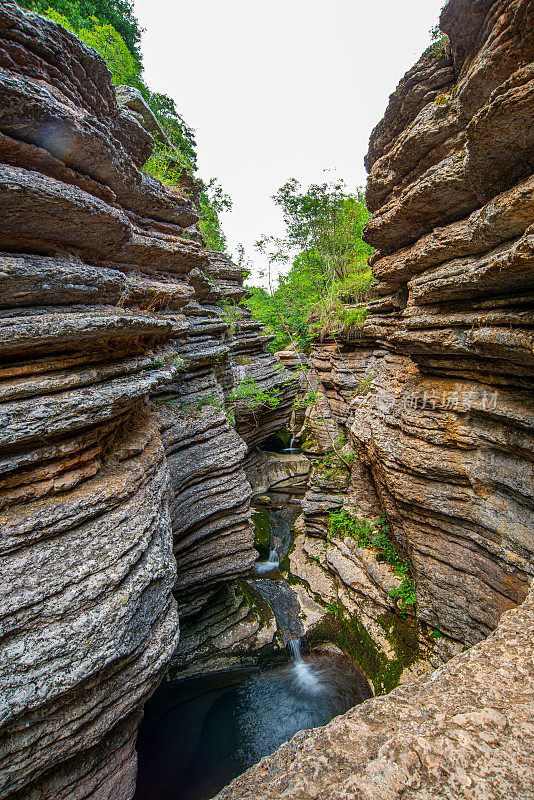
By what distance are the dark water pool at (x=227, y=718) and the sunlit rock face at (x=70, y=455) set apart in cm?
315

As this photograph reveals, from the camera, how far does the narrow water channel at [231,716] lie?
606cm

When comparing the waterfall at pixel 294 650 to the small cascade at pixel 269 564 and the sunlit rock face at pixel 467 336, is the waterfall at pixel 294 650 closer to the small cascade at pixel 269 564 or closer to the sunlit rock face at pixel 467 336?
the small cascade at pixel 269 564

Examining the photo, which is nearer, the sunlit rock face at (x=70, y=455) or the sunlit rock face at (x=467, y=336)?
the sunlit rock face at (x=70, y=455)

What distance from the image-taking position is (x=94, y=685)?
11.2ft

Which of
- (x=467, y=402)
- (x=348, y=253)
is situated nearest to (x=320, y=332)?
(x=348, y=253)

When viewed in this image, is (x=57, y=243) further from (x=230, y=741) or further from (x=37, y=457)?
(x=230, y=741)

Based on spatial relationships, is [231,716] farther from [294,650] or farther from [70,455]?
[70,455]

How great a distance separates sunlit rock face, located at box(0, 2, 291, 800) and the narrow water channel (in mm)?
3168

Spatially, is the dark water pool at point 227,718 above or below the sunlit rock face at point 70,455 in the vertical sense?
below

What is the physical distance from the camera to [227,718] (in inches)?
277

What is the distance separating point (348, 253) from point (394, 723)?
74.0 feet

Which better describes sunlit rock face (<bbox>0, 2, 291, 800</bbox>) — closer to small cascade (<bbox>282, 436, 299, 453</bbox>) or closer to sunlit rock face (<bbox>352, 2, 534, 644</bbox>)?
sunlit rock face (<bbox>352, 2, 534, 644</bbox>)

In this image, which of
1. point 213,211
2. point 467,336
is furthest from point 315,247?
point 467,336

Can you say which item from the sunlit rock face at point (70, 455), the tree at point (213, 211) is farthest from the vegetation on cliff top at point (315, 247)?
the sunlit rock face at point (70, 455)
